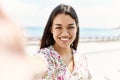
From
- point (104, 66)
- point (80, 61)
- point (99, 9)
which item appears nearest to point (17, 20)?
point (80, 61)

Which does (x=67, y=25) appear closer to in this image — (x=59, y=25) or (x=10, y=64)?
(x=59, y=25)

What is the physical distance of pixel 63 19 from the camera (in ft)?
3.39

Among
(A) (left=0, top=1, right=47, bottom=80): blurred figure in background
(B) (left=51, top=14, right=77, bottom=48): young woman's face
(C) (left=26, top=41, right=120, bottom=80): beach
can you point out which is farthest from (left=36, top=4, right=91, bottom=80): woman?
(C) (left=26, top=41, right=120, bottom=80): beach

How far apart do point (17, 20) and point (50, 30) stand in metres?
0.75

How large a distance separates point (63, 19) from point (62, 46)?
0.10 m

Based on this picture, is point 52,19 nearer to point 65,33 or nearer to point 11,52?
point 65,33

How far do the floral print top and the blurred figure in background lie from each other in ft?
2.21

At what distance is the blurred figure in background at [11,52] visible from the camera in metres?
0.32

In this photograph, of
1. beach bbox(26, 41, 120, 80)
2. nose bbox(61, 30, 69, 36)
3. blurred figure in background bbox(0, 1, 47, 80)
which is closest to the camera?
blurred figure in background bbox(0, 1, 47, 80)

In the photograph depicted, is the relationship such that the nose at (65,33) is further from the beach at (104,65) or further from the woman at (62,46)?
the beach at (104,65)

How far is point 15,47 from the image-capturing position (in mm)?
324

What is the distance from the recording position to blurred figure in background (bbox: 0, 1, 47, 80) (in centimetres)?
32

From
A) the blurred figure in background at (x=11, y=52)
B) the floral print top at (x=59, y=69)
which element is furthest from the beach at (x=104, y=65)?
A: the blurred figure in background at (x=11, y=52)

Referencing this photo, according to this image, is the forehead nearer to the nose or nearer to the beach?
the nose
